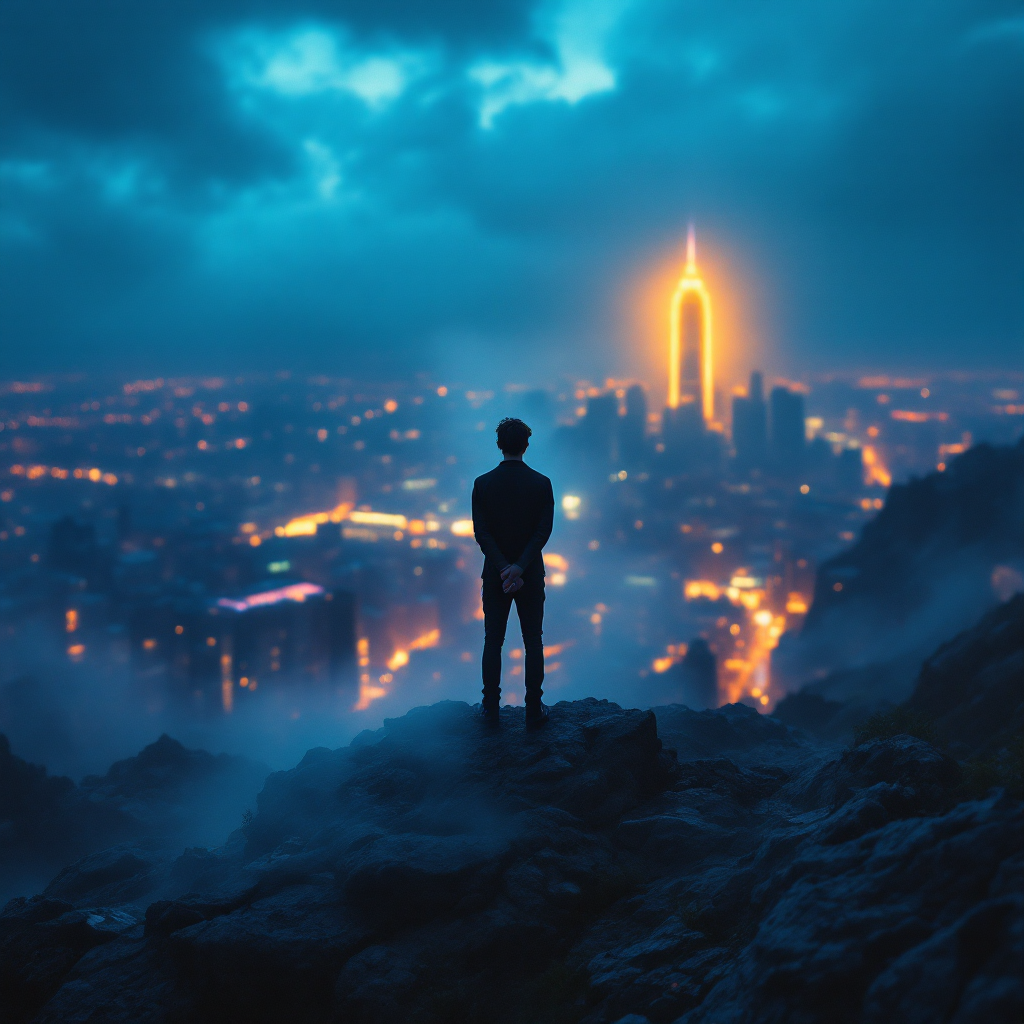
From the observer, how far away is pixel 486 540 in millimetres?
7535

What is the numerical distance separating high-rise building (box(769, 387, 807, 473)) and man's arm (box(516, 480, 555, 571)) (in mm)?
117724

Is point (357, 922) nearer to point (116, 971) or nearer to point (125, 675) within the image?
point (116, 971)

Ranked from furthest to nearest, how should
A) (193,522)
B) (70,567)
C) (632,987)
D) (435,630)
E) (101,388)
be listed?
(101,388) < (193,522) < (70,567) < (435,630) < (632,987)

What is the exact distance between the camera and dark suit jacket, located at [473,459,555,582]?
7.55 metres

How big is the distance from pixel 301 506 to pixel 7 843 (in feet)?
311

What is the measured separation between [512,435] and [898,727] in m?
5.04

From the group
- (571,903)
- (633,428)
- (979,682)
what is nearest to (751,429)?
(633,428)

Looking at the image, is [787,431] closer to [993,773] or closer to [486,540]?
[486,540]

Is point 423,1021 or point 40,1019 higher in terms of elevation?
point 423,1021

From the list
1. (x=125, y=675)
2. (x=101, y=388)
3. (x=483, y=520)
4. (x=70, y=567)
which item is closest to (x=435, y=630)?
(x=125, y=675)

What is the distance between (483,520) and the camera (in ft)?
24.8

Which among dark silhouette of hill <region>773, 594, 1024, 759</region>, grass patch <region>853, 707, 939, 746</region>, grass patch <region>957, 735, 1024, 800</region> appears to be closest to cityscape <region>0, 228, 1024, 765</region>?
dark silhouette of hill <region>773, 594, 1024, 759</region>

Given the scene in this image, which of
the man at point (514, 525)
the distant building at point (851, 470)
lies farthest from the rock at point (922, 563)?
the distant building at point (851, 470)

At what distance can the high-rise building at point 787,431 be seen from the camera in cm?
11906
